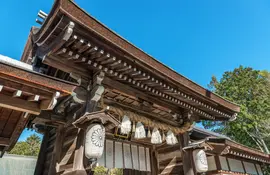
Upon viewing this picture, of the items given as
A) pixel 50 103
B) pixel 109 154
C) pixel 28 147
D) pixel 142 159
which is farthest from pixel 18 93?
pixel 28 147

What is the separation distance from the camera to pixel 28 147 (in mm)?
22125

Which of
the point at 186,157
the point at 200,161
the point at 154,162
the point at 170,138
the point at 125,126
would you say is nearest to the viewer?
the point at 125,126

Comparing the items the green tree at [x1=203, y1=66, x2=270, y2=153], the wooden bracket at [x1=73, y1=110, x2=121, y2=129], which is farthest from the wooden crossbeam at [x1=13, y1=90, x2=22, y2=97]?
the green tree at [x1=203, y1=66, x2=270, y2=153]

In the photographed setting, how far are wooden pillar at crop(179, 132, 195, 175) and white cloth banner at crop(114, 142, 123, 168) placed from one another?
1.92m

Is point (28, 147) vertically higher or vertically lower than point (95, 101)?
higher

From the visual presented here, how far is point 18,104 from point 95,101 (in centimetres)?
162

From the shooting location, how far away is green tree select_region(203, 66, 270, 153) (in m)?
15.6

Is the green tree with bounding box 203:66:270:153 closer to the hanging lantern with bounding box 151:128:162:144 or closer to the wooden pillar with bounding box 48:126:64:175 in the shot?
the hanging lantern with bounding box 151:128:162:144

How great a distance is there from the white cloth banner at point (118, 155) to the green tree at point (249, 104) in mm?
13283

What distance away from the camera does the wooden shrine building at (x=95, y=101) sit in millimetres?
2934

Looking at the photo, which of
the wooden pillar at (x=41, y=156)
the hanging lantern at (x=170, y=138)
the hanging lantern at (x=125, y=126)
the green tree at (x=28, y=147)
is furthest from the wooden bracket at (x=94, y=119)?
the green tree at (x=28, y=147)

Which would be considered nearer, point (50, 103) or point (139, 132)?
point (50, 103)

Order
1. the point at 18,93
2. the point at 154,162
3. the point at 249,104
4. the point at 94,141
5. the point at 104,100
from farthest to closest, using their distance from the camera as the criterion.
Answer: the point at 249,104 → the point at 154,162 → the point at 104,100 → the point at 94,141 → the point at 18,93

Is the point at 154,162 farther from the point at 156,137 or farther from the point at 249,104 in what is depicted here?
the point at 249,104
